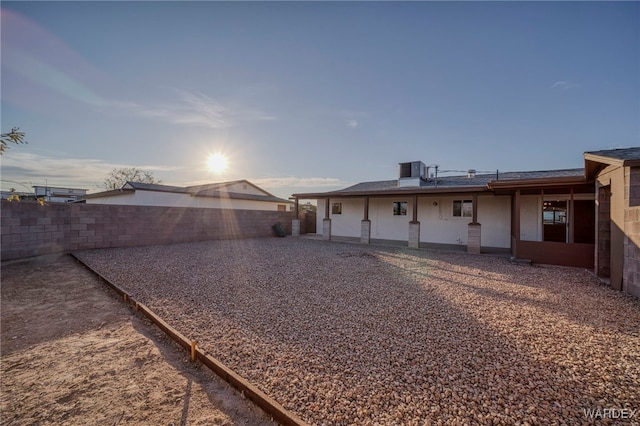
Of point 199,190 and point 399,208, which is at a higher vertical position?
point 199,190

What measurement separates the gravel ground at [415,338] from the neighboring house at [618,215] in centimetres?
51

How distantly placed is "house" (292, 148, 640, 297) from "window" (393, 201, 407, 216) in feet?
0.18

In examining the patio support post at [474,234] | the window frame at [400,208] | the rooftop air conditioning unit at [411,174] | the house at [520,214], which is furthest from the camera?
the rooftop air conditioning unit at [411,174]

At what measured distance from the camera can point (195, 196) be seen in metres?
18.0

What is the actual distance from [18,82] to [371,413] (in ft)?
28.0

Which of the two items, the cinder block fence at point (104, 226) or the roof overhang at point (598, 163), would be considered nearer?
the roof overhang at point (598, 163)

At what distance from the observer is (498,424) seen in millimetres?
1973

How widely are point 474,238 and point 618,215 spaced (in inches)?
210

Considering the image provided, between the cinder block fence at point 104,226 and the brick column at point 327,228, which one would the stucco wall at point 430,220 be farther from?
the cinder block fence at point 104,226

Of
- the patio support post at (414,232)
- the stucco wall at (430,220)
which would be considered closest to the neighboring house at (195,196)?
the stucco wall at (430,220)

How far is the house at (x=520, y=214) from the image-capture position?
18.7 feet

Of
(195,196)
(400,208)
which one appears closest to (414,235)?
(400,208)

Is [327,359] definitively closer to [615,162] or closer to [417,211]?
[615,162]

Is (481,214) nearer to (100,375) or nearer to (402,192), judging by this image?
(402,192)
